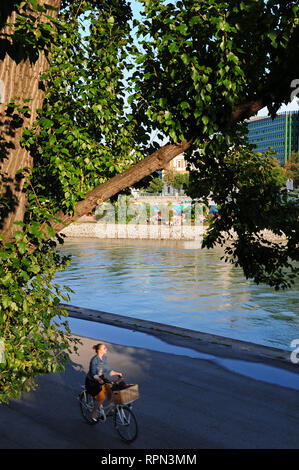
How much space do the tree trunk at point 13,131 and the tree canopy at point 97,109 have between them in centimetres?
1

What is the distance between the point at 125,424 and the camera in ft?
24.5

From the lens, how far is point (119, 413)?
750 centimetres

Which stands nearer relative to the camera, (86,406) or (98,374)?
(98,374)

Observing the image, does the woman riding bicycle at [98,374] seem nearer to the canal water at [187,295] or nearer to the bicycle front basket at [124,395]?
the bicycle front basket at [124,395]

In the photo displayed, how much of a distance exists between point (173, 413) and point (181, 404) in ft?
1.58

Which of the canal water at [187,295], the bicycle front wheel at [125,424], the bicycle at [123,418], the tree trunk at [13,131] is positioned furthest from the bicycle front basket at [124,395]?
the canal water at [187,295]

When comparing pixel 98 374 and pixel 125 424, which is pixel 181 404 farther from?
pixel 98 374

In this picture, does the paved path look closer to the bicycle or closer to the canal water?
the bicycle

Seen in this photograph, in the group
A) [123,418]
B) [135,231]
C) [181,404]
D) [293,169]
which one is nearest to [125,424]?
[123,418]

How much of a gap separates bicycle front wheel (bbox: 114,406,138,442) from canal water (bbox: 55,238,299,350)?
5.64 metres

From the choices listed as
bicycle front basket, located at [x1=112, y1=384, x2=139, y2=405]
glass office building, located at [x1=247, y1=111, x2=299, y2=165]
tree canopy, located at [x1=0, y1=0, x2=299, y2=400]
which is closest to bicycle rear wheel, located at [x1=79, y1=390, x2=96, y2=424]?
bicycle front basket, located at [x1=112, y1=384, x2=139, y2=405]
